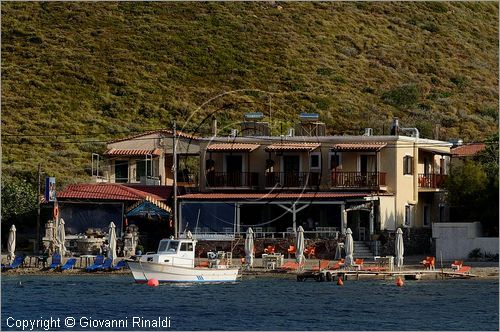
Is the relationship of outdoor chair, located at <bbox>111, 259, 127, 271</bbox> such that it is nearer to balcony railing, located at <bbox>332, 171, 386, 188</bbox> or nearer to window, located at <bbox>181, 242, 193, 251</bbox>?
window, located at <bbox>181, 242, 193, 251</bbox>

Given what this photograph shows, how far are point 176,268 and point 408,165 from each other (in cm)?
2041

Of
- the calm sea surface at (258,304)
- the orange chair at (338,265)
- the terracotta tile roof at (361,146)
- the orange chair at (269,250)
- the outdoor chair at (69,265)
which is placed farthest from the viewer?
the terracotta tile roof at (361,146)

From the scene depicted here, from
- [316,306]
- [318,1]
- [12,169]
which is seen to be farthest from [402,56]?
[316,306]

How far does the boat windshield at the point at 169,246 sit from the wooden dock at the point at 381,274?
17.6ft

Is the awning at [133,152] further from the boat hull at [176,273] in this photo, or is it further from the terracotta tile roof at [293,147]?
the boat hull at [176,273]

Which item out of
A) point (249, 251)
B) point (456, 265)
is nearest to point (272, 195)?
point (249, 251)

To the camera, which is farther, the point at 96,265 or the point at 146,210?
the point at 146,210

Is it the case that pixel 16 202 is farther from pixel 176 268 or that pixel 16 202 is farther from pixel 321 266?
pixel 176 268

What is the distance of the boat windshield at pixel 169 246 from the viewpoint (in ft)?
190

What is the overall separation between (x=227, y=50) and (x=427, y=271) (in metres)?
74.9

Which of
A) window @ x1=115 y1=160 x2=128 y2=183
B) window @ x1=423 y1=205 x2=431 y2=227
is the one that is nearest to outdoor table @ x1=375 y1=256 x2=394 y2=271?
window @ x1=423 y1=205 x2=431 y2=227

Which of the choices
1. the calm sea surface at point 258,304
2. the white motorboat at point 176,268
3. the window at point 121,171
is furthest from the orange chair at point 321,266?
the window at point 121,171

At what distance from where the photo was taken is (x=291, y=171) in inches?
2891

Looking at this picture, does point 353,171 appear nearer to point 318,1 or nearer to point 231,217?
point 231,217
